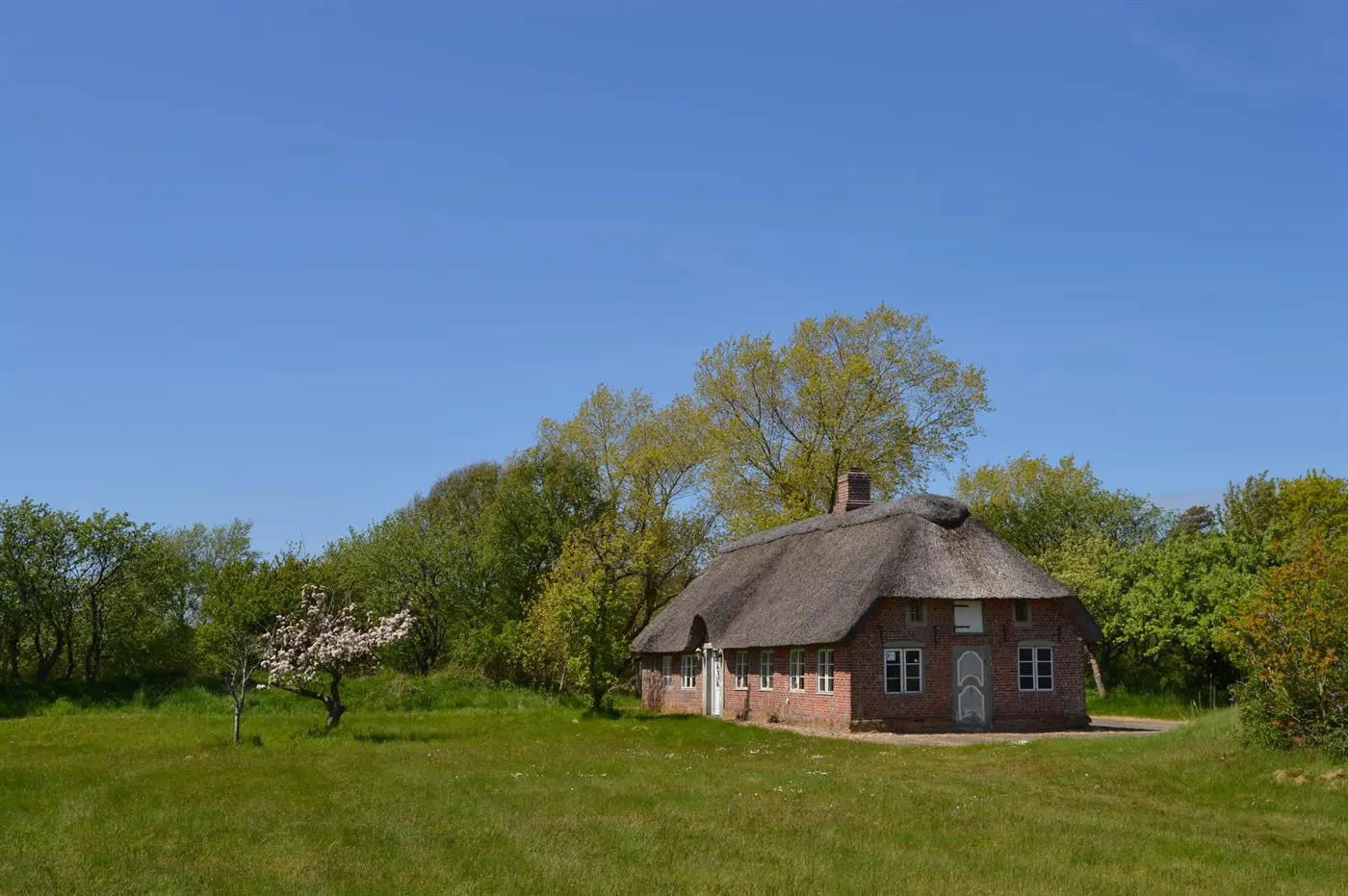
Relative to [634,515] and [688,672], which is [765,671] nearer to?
[688,672]

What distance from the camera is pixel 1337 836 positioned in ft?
44.8

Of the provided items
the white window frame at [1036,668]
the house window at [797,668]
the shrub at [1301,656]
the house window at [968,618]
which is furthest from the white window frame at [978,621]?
the shrub at [1301,656]

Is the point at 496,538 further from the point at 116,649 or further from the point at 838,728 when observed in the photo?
the point at 838,728

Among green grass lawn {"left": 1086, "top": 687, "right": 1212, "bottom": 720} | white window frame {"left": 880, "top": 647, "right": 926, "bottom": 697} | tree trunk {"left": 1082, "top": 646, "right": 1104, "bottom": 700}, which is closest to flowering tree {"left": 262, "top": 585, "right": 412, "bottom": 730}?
white window frame {"left": 880, "top": 647, "right": 926, "bottom": 697}

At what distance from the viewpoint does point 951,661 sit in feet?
105

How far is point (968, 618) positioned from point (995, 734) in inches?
135

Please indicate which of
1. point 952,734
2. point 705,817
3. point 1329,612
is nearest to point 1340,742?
point 1329,612

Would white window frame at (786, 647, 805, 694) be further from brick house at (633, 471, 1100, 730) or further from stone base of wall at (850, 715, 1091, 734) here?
stone base of wall at (850, 715, 1091, 734)

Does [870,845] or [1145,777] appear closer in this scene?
[870,845]

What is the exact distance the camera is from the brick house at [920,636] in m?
31.4

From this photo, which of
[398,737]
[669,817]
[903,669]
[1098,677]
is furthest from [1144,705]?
[669,817]

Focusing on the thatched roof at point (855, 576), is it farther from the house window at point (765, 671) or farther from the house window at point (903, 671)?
the house window at point (903, 671)

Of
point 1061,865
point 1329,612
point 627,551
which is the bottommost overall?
point 1061,865

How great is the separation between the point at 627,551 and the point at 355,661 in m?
22.8
